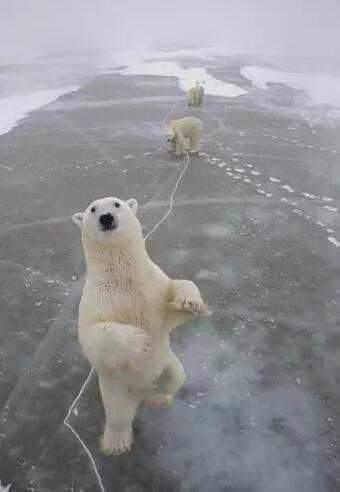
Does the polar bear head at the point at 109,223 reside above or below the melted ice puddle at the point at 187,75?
above

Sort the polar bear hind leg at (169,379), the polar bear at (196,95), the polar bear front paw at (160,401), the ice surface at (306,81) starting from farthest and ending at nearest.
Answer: the ice surface at (306,81) → the polar bear at (196,95) → the polar bear front paw at (160,401) → the polar bear hind leg at (169,379)

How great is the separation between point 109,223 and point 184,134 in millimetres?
6457

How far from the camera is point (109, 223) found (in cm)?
261

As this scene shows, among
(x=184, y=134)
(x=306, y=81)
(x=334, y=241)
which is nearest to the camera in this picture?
(x=334, y=241)

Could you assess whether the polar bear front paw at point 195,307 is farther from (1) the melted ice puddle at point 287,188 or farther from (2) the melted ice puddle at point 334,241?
(1) the melted ice puddle at point 287,188

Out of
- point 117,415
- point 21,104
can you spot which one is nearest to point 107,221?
point 117,415

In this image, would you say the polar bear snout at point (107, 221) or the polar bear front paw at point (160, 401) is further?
the polar bear front paw at point (160, 401)

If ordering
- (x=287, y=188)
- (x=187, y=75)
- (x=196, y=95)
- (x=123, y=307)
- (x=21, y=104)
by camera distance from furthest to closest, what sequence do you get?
(x=187, y=75)
(x=21, y=104)
(x=196, y=95)
(x=287, y=188)
(x=123, y=307)

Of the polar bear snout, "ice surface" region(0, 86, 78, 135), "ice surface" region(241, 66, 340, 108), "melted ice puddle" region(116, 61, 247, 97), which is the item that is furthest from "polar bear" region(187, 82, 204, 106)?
the polar bear snout

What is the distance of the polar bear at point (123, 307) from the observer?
8.41 feet

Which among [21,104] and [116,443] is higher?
[116,443]

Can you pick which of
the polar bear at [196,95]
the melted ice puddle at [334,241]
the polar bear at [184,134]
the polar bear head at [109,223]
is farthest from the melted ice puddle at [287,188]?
the polar bear at [196,95]

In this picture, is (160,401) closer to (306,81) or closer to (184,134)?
(184,134)

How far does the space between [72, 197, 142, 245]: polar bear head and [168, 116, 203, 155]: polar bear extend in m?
6.16
